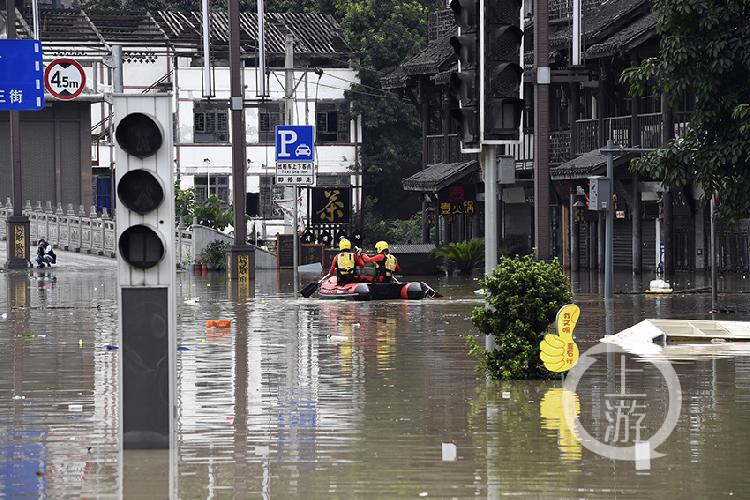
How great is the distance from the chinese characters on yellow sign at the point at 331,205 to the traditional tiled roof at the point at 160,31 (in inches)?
699

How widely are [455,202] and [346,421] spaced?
3673 centimetres

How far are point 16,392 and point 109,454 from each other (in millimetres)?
4250

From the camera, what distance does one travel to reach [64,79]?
174 ft

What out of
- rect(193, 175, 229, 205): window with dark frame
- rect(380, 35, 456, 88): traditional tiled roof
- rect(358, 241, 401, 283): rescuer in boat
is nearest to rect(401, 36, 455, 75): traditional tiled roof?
rect(380, 35, 456, 88): traditional tiled roof

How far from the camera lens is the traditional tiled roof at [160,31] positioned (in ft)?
214

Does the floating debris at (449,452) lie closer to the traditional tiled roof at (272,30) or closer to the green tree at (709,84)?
the green tree at (709,84)

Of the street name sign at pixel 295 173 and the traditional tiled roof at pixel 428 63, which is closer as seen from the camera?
the street name sign at pixel 295 173

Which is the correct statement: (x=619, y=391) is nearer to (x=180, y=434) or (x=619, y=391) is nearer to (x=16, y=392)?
(x=180, y=434)

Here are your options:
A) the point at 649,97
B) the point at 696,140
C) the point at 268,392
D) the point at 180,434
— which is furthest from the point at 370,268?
the point at 180,434

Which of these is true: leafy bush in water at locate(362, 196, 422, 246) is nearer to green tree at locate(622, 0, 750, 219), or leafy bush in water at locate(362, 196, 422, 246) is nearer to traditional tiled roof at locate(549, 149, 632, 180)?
traditional tiled roof at locate(549, 149, 632, 180)

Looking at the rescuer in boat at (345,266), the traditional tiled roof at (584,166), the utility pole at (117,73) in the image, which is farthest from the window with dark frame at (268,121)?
the utility pole at (117,73)

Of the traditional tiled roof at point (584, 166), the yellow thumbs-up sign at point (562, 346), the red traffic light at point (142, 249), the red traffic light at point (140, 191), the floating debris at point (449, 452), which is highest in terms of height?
the traditional tiled roof at point (584, 166)

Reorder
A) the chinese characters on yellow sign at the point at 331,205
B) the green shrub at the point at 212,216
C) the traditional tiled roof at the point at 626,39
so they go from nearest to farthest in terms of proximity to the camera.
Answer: the traditional tiled roof at the point at 626,39 < the chinese characters on yellow sign at the point at 331,205 < the green shrub at the point at 212,216

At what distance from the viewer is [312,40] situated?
226 feet
